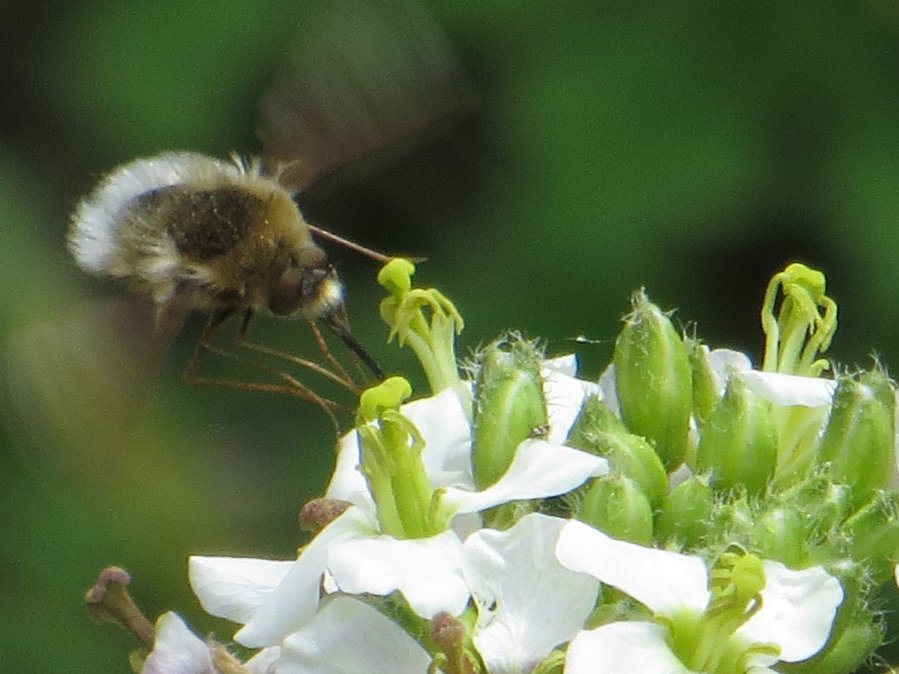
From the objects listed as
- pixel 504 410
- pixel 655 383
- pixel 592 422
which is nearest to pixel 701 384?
pixel 655 383

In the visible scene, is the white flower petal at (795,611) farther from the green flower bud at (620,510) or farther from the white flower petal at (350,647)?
the white flower petal at (350,647)

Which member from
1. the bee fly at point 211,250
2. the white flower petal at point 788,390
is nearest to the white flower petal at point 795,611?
the white flower petal at point 788,390

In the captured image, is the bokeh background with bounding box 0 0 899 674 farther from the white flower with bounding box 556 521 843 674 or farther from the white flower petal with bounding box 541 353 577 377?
the white flower with bounding box 556 521 843 674

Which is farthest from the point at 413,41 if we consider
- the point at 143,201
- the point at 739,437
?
the point at 739,437

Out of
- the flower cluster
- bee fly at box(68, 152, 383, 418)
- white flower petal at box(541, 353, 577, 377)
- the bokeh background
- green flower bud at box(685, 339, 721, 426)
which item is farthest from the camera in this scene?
the bokeh background

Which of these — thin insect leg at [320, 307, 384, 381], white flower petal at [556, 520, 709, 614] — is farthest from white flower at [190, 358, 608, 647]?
thin insect leg at [320, 307, 384, 381]

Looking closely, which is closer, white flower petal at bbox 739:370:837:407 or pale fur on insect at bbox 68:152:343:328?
white flower petal at bbox 739:370:837:407

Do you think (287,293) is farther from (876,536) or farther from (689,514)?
(876,536)

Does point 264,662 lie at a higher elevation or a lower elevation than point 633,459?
lower

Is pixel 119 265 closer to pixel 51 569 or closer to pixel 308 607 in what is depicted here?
pixel 308 607
